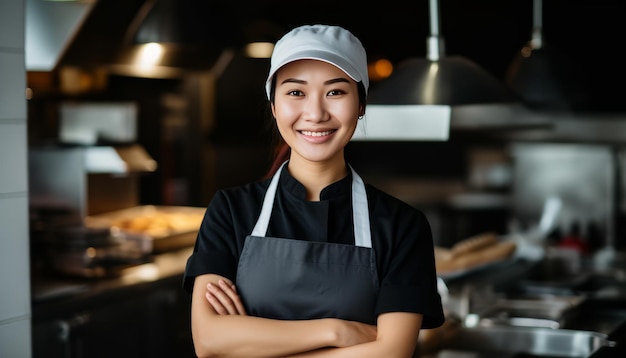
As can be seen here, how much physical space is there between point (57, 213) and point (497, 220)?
17.2ft

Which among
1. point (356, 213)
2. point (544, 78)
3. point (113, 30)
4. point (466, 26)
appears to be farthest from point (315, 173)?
point (466, 26)

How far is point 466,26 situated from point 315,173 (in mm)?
5020

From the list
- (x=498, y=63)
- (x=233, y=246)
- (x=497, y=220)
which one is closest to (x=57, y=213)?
(x=233, y=246)

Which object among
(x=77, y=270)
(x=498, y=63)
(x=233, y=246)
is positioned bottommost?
(x=77, y=270)

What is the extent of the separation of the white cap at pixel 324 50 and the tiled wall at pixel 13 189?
136cm

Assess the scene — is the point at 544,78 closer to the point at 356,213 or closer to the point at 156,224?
the point at 356,213

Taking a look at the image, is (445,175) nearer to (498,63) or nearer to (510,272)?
(498,63)

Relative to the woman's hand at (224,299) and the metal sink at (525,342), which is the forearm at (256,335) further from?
the metal sink at (525,342)

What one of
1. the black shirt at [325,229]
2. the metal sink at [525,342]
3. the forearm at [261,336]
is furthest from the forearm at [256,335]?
the metal sink at [525,342]

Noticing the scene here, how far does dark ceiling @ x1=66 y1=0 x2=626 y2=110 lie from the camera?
237 inches

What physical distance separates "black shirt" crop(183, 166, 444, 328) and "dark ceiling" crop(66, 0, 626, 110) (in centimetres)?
253

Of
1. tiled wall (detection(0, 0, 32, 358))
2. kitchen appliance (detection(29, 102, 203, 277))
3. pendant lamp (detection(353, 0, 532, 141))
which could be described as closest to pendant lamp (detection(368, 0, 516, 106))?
pendant lamp (detection(353, 0, 532, 141))

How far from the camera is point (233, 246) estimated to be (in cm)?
234

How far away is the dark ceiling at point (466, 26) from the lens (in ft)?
19.7
